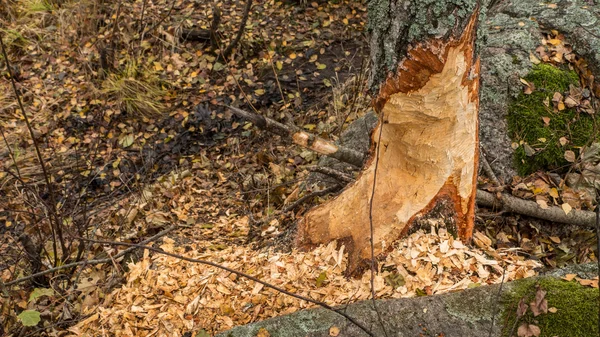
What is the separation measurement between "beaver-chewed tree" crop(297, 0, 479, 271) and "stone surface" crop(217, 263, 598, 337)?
2.02ft

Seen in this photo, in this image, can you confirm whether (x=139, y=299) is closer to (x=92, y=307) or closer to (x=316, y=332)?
(x=92, y=307)

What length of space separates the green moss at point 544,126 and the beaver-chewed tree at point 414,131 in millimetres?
1010

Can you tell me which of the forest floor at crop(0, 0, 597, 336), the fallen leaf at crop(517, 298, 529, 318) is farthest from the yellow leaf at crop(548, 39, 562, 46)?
the fallen leaf at crop(517, 298, 529, 318)

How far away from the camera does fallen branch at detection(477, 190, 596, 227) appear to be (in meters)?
3.08

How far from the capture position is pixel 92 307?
2963 mm

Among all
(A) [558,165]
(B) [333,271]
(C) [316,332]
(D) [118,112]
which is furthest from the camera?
(D) [118,112]

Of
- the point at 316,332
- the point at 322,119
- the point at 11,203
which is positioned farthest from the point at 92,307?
the point at 322,119

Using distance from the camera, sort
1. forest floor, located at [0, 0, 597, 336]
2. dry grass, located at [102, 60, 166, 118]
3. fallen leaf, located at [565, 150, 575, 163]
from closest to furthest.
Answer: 1. forest floor, located at [0, 0, 597, 336]
2. fallen leaf, located at [565, 150, 575, 163]
3. dry grass, located at [102, 60, 166, 118]

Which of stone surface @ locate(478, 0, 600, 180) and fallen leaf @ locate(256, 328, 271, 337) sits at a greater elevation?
stone surface @ locate(478, 0, 600, 180)

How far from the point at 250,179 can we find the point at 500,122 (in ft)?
6.37

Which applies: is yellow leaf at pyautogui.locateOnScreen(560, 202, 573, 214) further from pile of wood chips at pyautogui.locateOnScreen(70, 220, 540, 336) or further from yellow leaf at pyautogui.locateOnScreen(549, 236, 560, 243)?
pile of wood chips at pyautogui.locateOnScreen(70, 220, 540, 336)

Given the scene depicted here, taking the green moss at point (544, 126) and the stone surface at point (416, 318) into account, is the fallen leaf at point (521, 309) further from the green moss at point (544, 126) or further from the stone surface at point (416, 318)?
the green moss at point (544, 126)

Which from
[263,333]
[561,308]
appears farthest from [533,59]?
[263,333]

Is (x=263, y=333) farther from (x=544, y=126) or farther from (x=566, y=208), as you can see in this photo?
(x=544, y=126)
